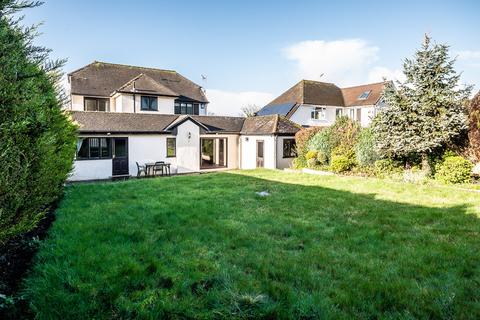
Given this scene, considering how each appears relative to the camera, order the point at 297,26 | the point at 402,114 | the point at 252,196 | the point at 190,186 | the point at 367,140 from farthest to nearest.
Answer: the point at 297,26, the point at 367,140, the point at 402,114, the point at 190,186, the point at 252,196

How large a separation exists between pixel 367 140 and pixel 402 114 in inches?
87.1

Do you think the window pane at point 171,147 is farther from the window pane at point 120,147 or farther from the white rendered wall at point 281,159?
the white rendered wall at point 281,159

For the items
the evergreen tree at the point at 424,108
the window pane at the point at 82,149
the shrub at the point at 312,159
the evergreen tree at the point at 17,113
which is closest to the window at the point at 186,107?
the window pane at the point at 82,149

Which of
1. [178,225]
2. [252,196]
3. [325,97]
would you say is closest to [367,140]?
[252,196]

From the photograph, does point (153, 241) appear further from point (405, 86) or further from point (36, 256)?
point (405, 86)

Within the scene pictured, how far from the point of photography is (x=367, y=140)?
16.1m

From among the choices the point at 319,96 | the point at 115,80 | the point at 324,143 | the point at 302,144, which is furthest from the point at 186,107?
the point at 319,96

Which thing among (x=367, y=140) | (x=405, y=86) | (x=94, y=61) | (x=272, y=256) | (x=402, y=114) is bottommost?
(x=272, y=256)

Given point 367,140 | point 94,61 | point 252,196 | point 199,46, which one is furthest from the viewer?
point 94,61

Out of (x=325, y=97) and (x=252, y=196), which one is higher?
(x=325, y=97)

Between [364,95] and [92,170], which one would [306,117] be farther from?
[92,170]

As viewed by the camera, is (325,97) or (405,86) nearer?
(405,86)

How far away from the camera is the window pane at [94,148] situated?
19.0m

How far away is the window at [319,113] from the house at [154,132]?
12.8 m
